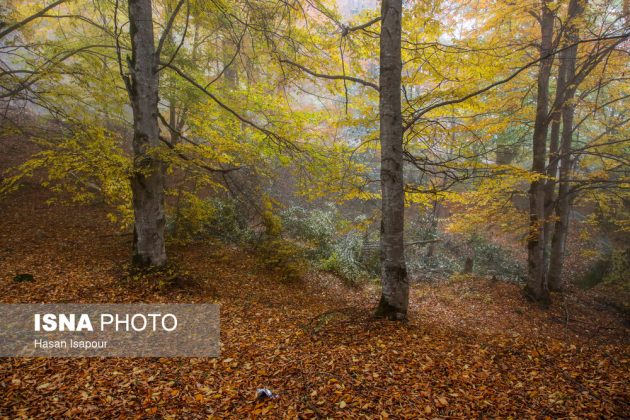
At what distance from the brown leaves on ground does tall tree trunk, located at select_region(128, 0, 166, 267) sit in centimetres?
85

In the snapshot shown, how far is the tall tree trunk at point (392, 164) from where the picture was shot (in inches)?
184

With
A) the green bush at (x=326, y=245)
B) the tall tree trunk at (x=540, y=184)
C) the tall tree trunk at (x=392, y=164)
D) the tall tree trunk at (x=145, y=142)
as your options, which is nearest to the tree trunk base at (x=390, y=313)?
the tall tree trunk at (x=392, y=164)

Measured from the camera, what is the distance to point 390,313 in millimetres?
4949

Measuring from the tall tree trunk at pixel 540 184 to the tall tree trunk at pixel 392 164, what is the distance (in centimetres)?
502

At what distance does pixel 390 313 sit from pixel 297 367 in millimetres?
1980

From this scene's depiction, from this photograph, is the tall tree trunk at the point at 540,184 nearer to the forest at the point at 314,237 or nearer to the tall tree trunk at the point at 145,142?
the forest at the point at 314,237

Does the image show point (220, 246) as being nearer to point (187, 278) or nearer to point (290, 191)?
point (187, 278)

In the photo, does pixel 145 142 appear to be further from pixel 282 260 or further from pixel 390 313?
pixel 390 313

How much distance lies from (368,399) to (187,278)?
4597mm

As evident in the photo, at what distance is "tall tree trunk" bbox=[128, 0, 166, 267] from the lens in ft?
18.2

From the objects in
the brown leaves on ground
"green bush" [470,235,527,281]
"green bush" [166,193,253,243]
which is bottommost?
"green bush" [470,235,527,281]

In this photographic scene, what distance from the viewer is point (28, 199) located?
9.91 metres

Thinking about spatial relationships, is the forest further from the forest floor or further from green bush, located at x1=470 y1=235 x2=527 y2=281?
green bush, located at x1=470 y1=235 x2=527 y2=281
